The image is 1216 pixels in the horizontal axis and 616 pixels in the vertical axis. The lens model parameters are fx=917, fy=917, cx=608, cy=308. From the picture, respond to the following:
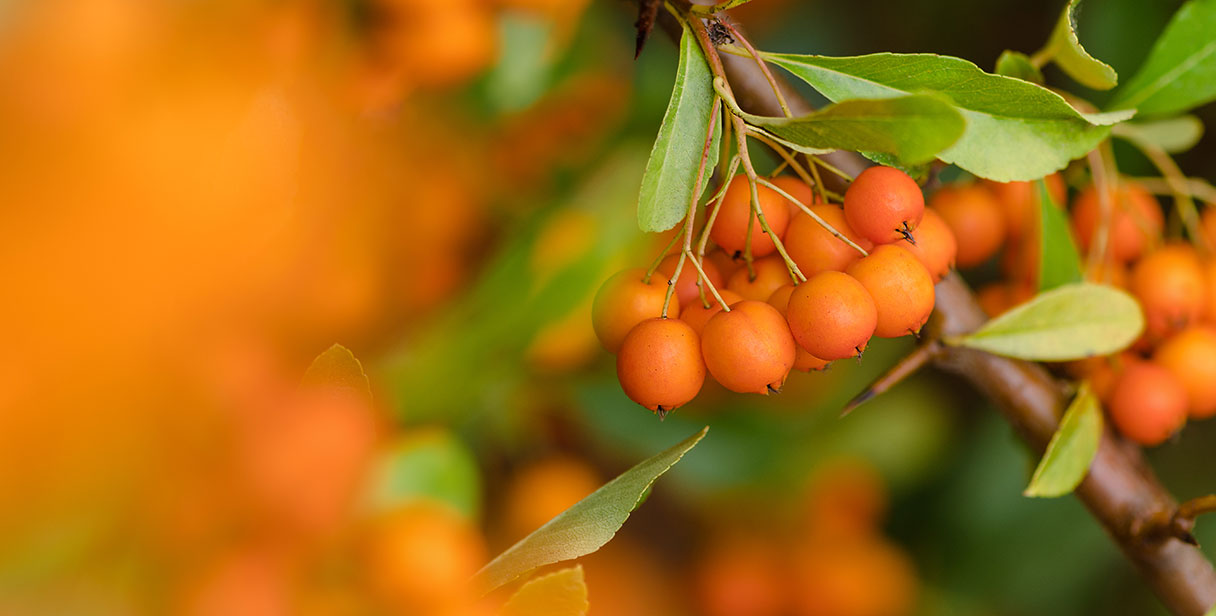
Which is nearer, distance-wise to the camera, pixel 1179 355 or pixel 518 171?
pixel 1179 355

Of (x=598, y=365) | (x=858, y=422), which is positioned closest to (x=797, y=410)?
(x=858, y=422)

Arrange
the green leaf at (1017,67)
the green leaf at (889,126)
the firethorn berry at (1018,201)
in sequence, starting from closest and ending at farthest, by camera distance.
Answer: the green leaf at (889,126) < the green leaf at (1017,67) < the firethorn berry at (1018,201)

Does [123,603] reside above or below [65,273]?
below

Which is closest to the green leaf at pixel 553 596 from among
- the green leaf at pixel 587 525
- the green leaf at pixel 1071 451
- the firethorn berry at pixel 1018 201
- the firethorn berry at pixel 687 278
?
the green leaf at pixel 587 525

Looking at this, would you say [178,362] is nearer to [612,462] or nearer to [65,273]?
[65,273]

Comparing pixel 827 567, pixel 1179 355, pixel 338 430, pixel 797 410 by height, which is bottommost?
pixel 827 567

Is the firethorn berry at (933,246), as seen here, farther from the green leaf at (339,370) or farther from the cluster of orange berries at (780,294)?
the green leaf at (339,370)

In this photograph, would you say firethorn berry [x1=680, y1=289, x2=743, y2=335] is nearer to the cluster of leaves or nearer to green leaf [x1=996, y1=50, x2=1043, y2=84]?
the cluster of leaves
